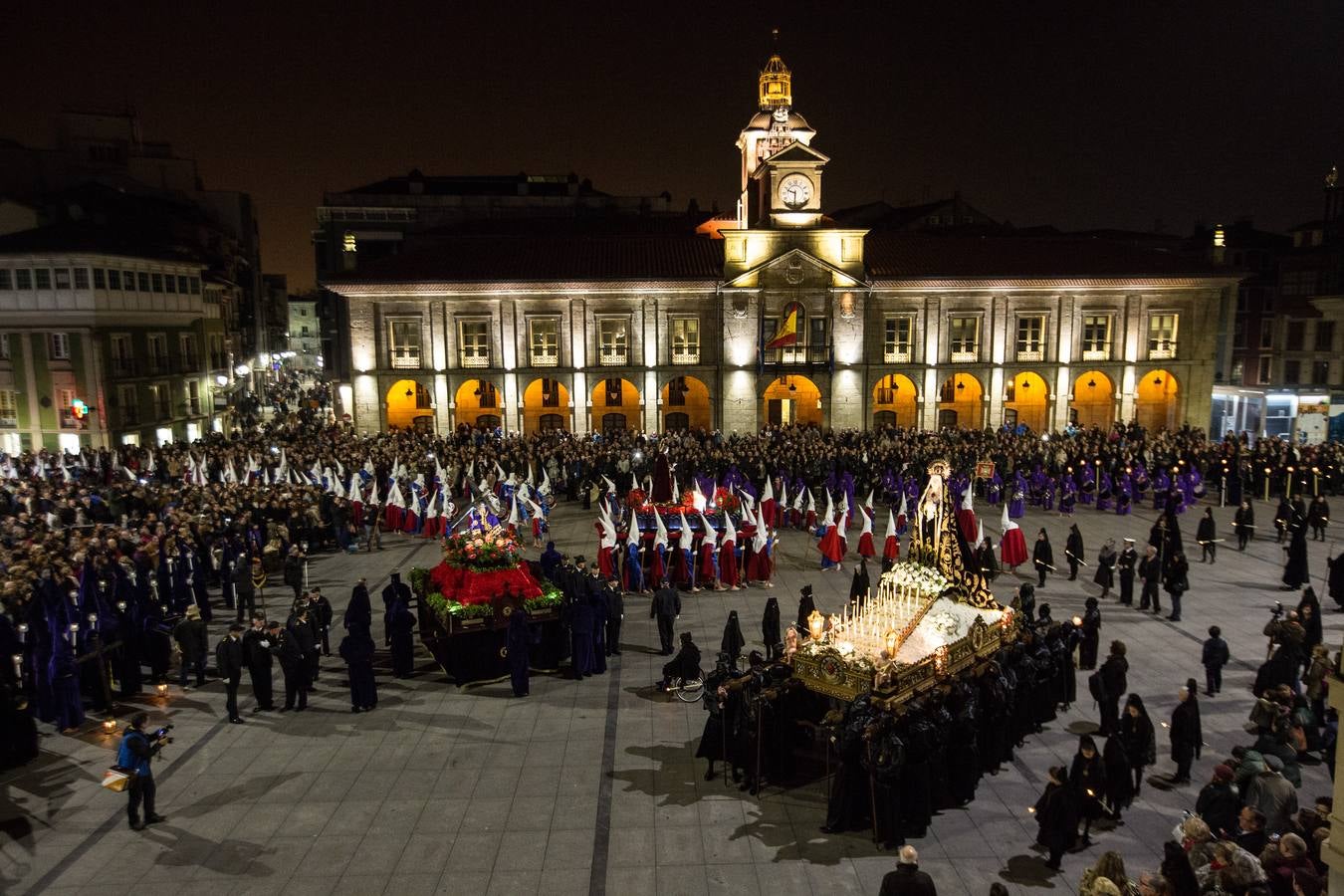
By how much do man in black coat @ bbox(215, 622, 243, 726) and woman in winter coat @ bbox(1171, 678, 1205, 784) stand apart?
13.3 metres

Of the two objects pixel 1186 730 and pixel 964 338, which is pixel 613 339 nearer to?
pixel 964 338

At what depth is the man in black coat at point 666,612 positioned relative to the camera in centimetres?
1630

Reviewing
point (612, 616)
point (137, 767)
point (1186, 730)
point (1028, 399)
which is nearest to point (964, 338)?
point (1028, 399)

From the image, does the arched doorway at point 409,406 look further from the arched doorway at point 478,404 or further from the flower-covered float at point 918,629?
the flower-covered float at point 918,629

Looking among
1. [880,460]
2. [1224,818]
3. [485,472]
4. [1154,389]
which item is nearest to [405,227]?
[485,472]

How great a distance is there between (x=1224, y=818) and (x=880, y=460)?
22.9 meters

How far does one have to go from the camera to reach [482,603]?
50.5ft

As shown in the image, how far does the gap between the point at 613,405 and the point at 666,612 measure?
112ft

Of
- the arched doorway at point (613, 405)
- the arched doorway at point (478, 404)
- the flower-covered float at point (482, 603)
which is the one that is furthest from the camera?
the arched doorway at point (613, 405)

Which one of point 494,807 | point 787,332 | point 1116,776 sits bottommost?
point 494,807

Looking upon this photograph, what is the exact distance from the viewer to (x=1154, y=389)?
169 ft

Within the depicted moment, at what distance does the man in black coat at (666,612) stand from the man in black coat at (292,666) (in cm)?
608

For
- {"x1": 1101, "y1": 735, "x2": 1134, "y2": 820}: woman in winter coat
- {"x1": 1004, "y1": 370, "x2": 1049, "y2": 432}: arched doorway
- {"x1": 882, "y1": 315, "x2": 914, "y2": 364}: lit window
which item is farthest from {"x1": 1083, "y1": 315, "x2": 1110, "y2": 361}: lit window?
{"x1": 1101, "y1": 735, "x2": 1134, "y2": 820}: woman in winter coat

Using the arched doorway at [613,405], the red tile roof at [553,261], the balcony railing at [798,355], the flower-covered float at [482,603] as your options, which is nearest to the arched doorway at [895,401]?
the balcony railing at [798,355]
